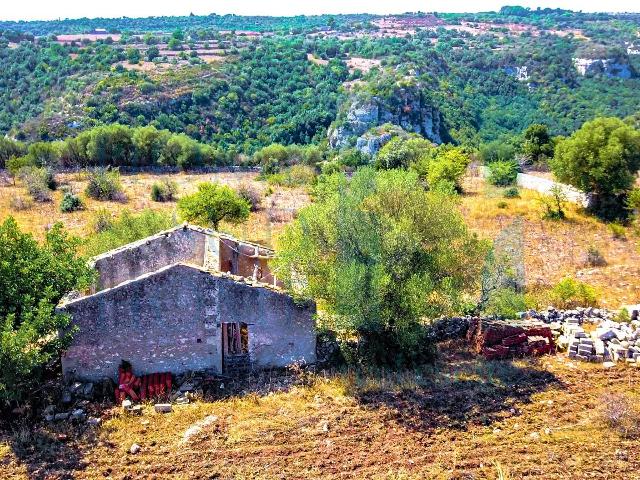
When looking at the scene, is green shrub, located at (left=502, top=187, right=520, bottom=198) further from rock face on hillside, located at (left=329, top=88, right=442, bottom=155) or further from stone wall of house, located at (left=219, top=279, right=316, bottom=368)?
rock face on hillside, located at (left=329, top=88, right=442, bottom=155)

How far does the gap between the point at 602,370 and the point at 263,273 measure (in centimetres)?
944

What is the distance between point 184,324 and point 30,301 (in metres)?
3.33

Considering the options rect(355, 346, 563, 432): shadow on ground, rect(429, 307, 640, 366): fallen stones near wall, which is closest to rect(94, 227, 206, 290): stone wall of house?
rect(355, 346, 563, 432): shadow on ground

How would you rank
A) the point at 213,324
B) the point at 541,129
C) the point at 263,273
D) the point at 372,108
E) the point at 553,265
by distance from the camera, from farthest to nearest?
the point at 372,108, the point at 541,129, the point at 553,265, the point at 263,273, the point at 213,324

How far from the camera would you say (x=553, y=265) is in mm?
24656

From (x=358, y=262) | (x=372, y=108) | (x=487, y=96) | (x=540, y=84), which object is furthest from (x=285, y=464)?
(x=540, y=84)

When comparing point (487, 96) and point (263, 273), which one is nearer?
point (263, 273)

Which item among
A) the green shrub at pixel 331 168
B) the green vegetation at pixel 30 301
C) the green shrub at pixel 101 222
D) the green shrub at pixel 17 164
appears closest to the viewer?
the green vegetation at pixel 30 301

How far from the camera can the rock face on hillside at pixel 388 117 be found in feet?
235

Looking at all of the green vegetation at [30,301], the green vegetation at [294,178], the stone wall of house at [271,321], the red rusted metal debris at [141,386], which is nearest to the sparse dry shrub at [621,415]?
the stone wall of house at [271,321]

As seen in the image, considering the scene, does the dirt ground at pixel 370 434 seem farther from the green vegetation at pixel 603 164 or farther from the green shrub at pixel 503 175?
the green shrub at pixel 503 175

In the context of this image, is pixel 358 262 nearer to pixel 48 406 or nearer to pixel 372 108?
pixel 48 406

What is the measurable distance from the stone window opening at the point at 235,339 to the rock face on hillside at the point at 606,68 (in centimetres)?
11053

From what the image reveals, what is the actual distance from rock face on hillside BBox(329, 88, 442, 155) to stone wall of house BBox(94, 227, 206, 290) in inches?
2100
